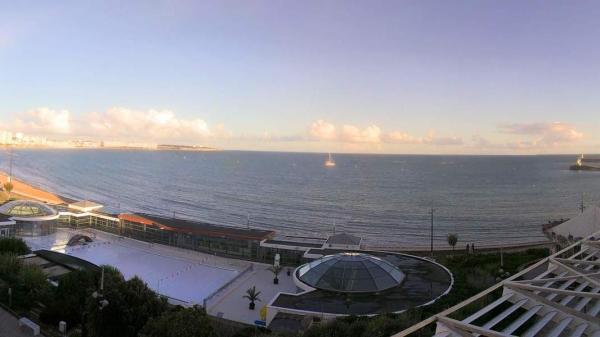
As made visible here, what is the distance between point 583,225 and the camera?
31.9 metres

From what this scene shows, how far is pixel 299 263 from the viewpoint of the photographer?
2975cm

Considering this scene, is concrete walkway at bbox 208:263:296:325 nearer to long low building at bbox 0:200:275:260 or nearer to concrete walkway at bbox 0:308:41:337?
long low building at bbox 0:200:275:260

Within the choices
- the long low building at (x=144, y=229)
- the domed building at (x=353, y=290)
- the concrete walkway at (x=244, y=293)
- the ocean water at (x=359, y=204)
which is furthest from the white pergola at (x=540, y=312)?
the ocean water at (x=359, y=204)

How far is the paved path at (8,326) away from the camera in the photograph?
53.7 ft

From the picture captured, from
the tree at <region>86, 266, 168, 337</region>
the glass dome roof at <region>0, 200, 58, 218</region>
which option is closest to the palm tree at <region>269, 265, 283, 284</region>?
the tree at <region>86, 266, 168, 337</region>

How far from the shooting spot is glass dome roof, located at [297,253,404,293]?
21516 millimetres

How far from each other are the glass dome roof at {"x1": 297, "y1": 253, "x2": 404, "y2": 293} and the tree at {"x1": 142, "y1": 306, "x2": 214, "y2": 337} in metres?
9.03

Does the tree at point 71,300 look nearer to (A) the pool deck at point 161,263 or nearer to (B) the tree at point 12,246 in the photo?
(A) the pool deck at point 161,263

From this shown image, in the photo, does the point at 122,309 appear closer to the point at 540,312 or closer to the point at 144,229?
the point at 540,312

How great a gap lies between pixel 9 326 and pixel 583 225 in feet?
117

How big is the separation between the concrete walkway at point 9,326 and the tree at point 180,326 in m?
6.28

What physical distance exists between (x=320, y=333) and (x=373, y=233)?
40.8 meters


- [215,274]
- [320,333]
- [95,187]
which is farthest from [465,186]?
[320,333]

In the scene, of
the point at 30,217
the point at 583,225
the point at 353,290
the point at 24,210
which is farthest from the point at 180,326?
the point at 24,210
